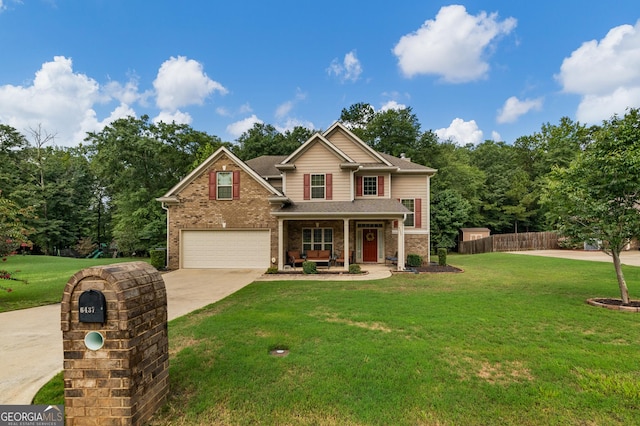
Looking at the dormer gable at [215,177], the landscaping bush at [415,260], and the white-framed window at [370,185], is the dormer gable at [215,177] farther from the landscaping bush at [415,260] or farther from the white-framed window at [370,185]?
the landscaping bush at [415,260]

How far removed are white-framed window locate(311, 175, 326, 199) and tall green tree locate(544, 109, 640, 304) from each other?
411 inches

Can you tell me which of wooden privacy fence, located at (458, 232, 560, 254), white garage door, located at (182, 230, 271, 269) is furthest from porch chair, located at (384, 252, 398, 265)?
wooden privacy fence, located at (458, 232, 560, 254)

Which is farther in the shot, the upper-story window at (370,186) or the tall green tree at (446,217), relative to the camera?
the tall green tree at (446,217)

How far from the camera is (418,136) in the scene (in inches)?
1303

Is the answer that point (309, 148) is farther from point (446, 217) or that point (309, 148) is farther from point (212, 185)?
point (446, 217)

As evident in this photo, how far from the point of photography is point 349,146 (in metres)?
18.1

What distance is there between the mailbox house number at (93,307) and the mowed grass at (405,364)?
127 centimetres

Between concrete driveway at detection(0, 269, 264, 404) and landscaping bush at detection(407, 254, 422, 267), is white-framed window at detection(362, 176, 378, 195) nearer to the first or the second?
landscaping bush at detection(407, 254, 422, 267)

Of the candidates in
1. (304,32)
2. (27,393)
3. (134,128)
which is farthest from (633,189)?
(134,128)

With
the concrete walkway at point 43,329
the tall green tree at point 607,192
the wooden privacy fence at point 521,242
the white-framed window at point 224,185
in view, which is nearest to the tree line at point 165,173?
the wooden privacy fence at point 521,242

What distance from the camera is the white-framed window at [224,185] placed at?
1573cm

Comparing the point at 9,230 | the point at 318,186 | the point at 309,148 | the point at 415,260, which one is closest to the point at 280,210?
the point at 318,186

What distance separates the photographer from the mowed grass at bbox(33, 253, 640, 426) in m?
3.19

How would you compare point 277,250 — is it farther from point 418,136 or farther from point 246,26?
point 418,136
